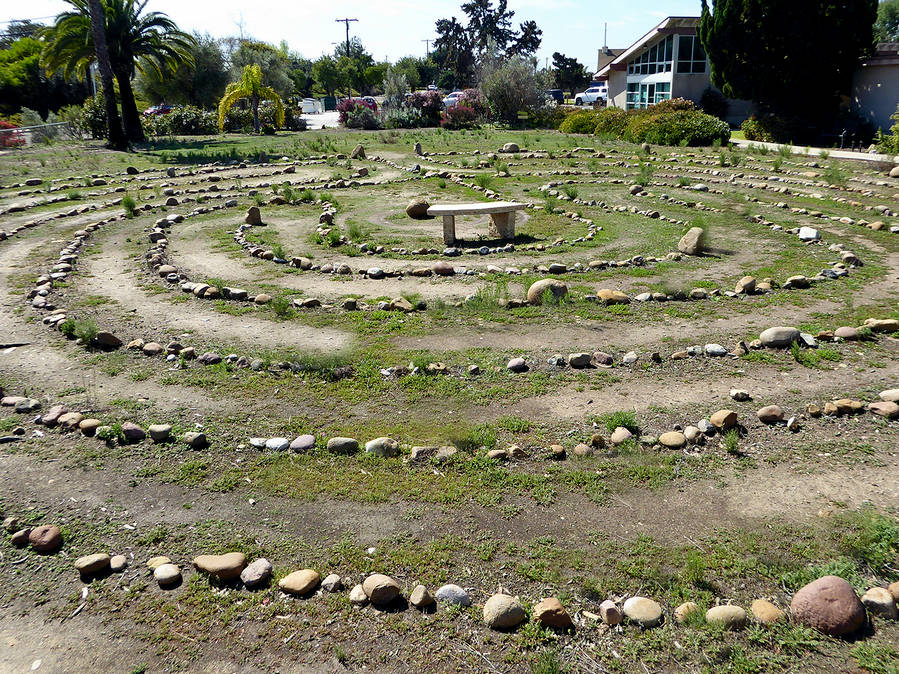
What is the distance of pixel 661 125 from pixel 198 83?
37503 mm

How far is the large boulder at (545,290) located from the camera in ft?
35.5

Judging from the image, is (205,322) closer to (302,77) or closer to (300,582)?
(300,582)

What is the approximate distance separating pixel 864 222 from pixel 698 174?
889cm

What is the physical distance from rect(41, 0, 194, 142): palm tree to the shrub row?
22.4 m

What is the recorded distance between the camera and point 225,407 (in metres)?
7.68

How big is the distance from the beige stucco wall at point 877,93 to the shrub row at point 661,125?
6.14m

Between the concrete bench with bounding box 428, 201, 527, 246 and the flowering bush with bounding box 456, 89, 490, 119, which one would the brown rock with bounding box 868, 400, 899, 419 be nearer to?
the concrete bench with bounding box 428, 201, 527, 246

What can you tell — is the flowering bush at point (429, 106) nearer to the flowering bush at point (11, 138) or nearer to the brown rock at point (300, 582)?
the flowering bush at point (11, 138)

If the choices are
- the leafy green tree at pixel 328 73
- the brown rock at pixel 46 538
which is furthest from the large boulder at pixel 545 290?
the leafy green tree at pixel 328 73

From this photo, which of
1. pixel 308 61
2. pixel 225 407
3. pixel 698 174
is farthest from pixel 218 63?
pixel 308 61

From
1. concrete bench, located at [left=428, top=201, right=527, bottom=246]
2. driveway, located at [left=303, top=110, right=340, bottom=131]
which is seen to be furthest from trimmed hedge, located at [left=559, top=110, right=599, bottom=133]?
concrete bench, located at [left=428, top=201, right=527, bottom=246]

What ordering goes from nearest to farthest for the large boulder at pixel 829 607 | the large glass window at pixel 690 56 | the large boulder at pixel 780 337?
the large boulder at pixel 829 607 < the large boulder at pixel 780 337 < the large glass window at pixel 690 56

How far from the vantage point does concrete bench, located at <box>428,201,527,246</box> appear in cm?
1486

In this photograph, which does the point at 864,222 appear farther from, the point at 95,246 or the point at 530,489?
the point at 95,246
